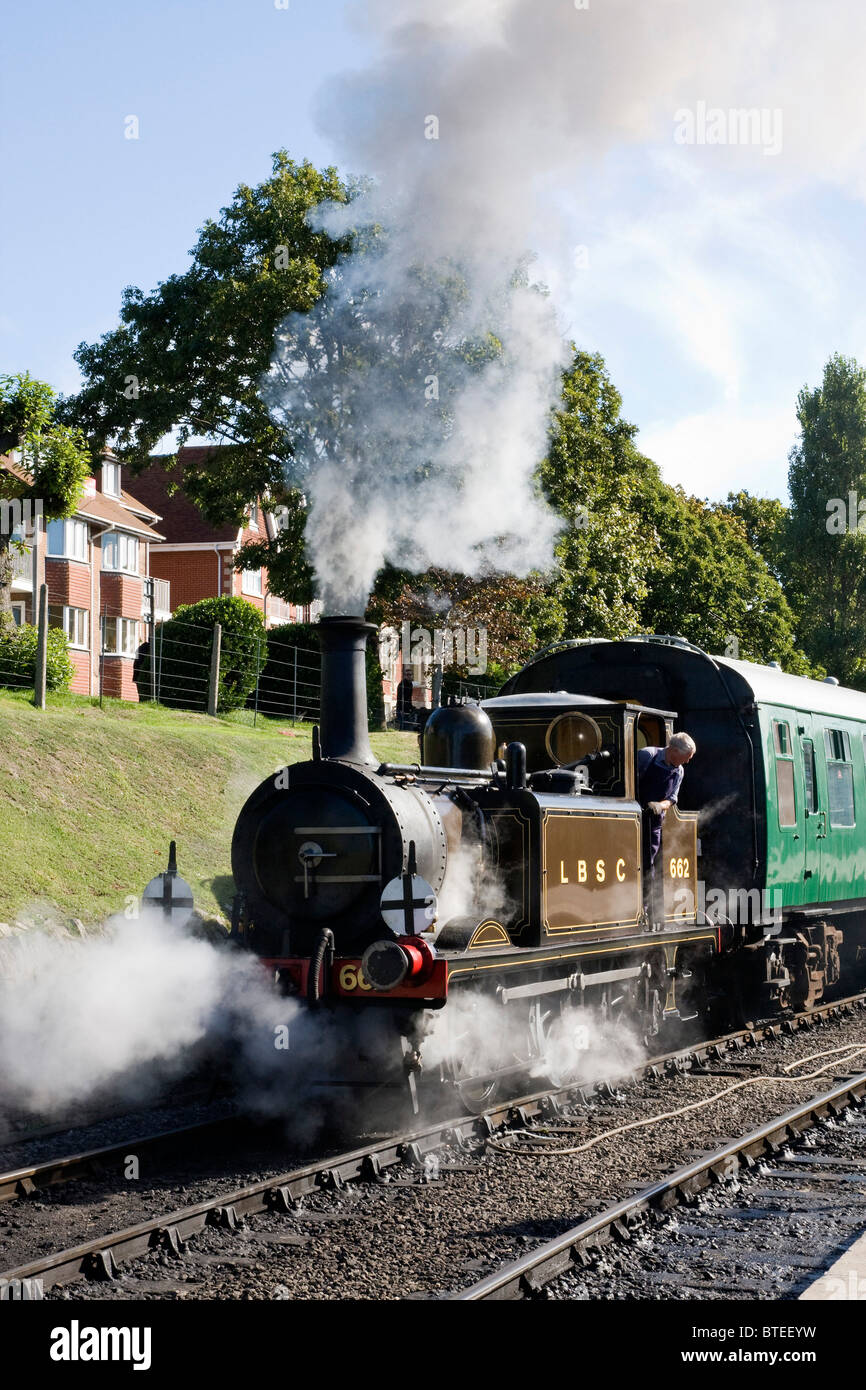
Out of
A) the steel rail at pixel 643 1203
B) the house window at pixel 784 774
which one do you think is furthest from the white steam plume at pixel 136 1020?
the house window at pixel 784 774

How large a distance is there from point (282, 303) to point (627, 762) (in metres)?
12.1

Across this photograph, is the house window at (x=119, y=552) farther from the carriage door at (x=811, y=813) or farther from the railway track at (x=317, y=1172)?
the railway track at (x=317, y=1172)

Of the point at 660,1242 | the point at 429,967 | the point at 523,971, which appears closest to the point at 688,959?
the point at 523,971

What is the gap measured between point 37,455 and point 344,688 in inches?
463

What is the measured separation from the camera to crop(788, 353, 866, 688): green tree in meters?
42.6

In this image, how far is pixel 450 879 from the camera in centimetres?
841

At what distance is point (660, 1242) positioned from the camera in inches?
235

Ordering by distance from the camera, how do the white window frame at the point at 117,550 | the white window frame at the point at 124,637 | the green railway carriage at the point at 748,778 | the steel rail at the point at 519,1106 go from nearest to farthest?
the steel rail at the point at 519,1106, the green railway carriage at the point at 748,778, the white window frame at the point at 124,637, the white window frame at the point at 117,550

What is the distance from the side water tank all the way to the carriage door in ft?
15.6

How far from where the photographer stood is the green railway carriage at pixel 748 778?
11.5m

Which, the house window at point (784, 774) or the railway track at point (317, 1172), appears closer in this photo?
the railway track at point (317, 1172)

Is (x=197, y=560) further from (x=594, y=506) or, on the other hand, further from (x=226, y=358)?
(x=226, y=358)

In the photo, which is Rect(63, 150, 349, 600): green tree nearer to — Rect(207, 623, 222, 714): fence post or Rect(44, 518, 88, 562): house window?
Rect(207, 623, 222, 714): fence post

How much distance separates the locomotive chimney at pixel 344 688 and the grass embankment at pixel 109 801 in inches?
187
